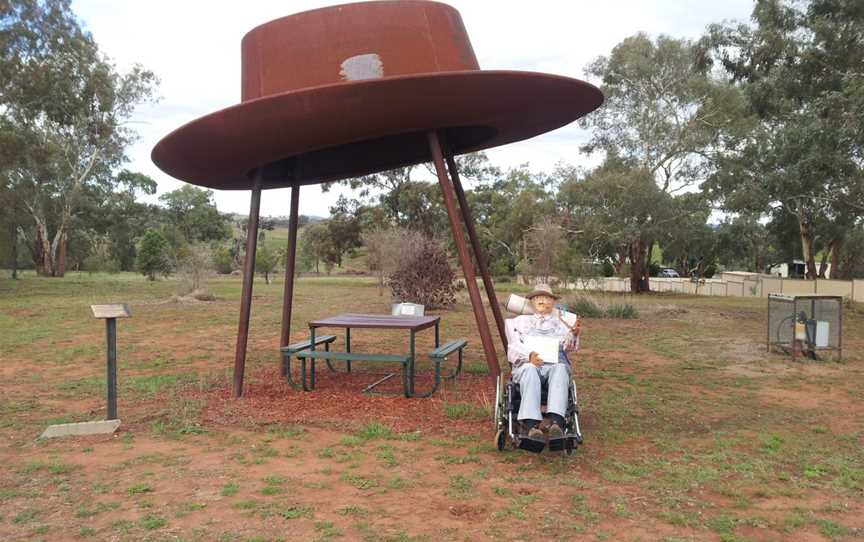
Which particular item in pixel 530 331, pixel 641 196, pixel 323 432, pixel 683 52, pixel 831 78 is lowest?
pixel 323 432

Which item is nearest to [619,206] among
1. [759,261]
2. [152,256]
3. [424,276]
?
[424,276]

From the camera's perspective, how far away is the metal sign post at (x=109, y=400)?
5.65 metres

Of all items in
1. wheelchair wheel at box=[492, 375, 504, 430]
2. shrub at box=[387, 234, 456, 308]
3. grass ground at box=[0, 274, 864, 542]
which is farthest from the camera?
shrub at box=[387, 234, 456, 308]

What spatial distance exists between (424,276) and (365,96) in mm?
13264

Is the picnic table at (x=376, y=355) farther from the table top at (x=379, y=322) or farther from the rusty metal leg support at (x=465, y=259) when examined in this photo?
the rusty metal leg support at (x=465, y=259)

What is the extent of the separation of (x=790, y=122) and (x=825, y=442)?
15.0 metres

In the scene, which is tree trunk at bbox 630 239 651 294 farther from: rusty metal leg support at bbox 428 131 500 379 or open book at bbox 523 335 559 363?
open book at bbox 523 335 559 363

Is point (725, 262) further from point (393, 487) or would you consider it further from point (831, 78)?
point (393, 487)

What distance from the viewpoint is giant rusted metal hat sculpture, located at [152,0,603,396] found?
5.32 metres

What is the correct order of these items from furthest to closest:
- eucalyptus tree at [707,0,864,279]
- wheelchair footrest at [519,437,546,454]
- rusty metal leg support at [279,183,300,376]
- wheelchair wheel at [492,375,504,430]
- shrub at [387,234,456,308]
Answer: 1. shrub at [387,234,456,308]
2. eucalyptus tree at [707,0,864,279]
3. rusty metal leg support at [279,183,300,376]
4. wheelchair wheel at [492,375,504,430]
5. wheelchair footrest at [519,437,546,454]

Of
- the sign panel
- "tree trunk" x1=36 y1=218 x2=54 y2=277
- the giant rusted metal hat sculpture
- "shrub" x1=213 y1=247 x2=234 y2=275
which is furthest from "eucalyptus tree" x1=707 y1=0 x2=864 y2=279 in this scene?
"tree trunk" x1=36 y1=218 x2=54 y2=277

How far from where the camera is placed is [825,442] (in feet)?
17.6

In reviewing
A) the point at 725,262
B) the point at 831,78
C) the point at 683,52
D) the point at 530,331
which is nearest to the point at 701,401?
the point at 530,331

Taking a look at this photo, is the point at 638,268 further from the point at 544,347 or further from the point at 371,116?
the point at 544,347
